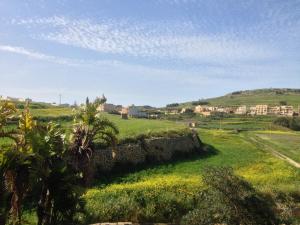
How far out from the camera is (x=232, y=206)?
647 inches

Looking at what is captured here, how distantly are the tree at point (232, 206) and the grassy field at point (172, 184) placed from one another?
411 cm

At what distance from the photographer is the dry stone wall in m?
32.1

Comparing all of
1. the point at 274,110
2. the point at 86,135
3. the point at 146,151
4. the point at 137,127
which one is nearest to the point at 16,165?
the point at 86,135

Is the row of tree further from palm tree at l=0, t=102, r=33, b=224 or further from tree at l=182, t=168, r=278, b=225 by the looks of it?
tree at l=182, t=168, r=278, b=225

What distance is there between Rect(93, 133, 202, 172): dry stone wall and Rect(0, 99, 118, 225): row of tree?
9798mm

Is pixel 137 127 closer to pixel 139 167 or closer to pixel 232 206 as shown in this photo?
pixel 139 167

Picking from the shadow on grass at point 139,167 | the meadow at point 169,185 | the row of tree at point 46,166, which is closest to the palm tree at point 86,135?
the row of tree at point 46,166

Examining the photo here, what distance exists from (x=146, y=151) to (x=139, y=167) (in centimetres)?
239

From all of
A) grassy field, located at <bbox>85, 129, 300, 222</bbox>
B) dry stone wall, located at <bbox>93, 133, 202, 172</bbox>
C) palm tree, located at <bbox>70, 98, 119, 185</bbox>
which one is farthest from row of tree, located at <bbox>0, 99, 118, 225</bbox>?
dry stone wall, located at <bbox>93, 133, 202, 172</bbox>

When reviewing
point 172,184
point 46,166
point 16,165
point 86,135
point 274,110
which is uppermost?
point 274,110

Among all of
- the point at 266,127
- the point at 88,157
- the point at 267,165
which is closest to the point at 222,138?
the point at 267,165

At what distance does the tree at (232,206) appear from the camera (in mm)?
16281

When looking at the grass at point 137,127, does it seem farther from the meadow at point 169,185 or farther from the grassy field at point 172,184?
the grassy field at point 172,184

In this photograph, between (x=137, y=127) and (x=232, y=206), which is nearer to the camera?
(x=232, y=206)
